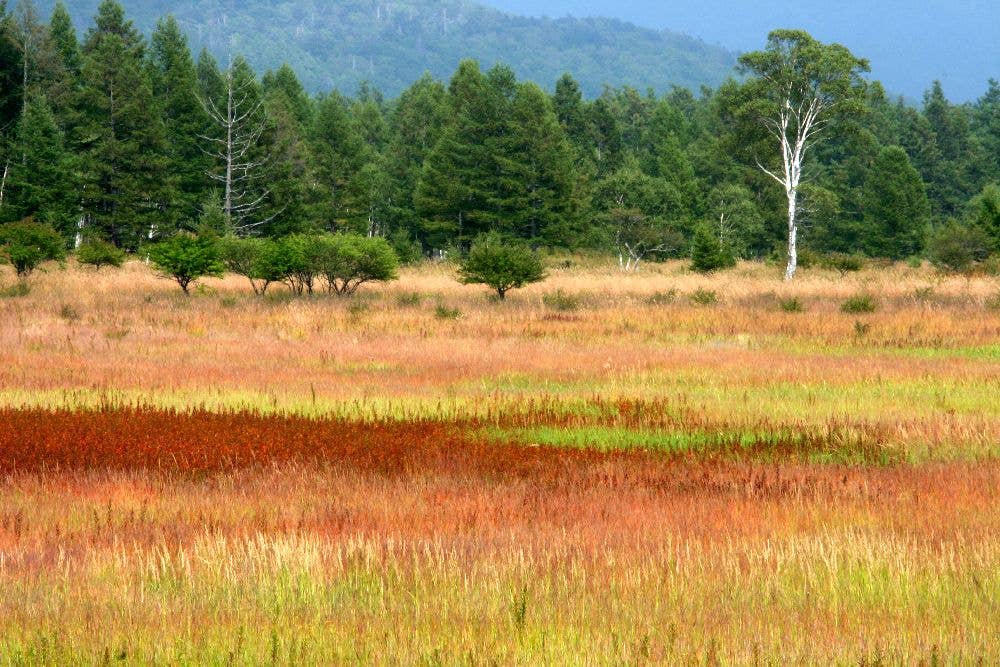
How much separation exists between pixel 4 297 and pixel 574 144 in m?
52.1

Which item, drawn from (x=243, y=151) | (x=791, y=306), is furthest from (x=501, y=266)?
(x=243, y=151)

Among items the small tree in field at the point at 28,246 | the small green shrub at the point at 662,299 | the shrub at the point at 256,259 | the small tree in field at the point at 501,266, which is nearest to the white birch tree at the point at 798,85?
the small green shrub at the point at 662,299

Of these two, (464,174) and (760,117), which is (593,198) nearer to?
(464,174)

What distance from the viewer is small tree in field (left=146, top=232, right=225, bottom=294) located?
3872 centimetres

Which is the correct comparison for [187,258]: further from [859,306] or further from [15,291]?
[859,306]

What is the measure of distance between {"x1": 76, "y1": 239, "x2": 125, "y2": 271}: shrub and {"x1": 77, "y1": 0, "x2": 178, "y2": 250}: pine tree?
7443 mm

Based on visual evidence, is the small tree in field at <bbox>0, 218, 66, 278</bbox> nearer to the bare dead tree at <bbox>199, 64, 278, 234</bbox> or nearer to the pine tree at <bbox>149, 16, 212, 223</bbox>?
the bare dead tree at <bbox>199, 64, 278, 234</bbox>

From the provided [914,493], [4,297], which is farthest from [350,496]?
[4,297]

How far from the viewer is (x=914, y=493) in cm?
804

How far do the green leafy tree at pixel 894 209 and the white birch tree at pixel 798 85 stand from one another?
1957 centimetres

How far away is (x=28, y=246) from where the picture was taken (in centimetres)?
4212

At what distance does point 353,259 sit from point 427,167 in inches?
1096

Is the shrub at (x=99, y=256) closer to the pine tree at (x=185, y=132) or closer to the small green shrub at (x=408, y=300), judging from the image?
the pine tree at (x=185, y=132)

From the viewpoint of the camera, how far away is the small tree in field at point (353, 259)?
37531 mm
